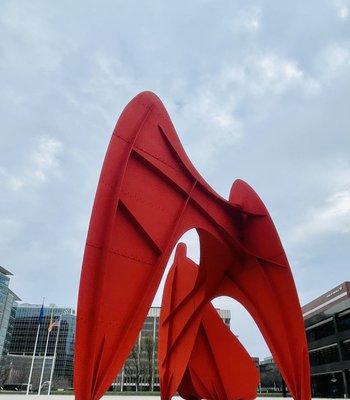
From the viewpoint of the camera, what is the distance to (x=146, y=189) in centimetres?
1227

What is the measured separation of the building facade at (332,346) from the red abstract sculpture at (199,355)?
30.6 metres

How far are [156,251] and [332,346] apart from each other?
44.8m

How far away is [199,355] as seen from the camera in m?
19.2

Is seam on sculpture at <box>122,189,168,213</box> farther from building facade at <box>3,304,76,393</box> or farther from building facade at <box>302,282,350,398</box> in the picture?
building facade at <box>3,304,76,393</box>

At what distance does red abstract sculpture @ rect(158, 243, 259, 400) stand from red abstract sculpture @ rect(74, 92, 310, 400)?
3.02 ft

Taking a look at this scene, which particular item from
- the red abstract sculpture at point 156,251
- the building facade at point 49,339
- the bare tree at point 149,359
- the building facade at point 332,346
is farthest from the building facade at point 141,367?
the red abstract sculpture at point 156,251

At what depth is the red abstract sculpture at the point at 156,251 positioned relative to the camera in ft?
31.4

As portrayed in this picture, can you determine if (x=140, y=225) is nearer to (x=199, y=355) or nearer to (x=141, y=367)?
(x=199, y=355)

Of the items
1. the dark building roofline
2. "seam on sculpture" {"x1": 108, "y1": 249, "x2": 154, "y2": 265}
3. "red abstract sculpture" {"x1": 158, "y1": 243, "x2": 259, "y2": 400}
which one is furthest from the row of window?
"seam on sculpture" {"x1": 108, "y1": 249, "x2": 154, "y2": 265}

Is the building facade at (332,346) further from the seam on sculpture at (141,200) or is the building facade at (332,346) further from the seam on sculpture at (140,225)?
the seam on sculpture at (140,225)

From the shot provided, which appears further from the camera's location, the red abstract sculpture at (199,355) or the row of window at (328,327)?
the row of window at (328,327)

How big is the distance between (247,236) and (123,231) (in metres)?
7.91

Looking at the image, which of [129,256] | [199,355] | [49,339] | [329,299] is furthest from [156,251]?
[49,339]

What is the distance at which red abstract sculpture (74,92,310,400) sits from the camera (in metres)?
9.56
